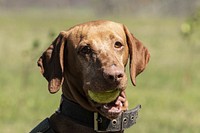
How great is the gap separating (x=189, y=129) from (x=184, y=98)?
3.88 m

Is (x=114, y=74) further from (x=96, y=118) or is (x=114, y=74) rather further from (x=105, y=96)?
(x=96, y=118)

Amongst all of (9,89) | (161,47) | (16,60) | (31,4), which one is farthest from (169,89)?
(31,4)

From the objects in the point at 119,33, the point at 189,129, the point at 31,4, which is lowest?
the point at 189,129

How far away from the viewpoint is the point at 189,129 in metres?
9.94

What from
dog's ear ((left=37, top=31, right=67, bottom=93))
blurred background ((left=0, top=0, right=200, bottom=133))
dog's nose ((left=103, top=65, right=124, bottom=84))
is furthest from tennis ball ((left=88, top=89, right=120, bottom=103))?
blurred background ((left=0, top=0, right=200, bottom=133))

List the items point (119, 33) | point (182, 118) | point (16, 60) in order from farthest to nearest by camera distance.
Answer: point (16, 60) → point (182, 118) → point (119, 33)

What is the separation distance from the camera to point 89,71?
16.7 feet

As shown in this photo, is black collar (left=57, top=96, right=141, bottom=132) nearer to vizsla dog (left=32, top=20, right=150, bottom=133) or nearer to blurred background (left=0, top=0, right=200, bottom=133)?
vizsla dog (left=32, top=20, right=150, bottom=133)

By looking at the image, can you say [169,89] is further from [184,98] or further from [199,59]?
[199,59]

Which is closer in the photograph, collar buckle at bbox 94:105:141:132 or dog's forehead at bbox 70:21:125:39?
collar buckle at bbox 94:105:141:132

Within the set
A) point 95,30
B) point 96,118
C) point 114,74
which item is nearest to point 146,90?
point 95,30

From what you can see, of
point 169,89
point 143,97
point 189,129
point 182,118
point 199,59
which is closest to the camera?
point 189,129

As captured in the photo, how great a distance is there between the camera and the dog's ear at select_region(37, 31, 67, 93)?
5.18m

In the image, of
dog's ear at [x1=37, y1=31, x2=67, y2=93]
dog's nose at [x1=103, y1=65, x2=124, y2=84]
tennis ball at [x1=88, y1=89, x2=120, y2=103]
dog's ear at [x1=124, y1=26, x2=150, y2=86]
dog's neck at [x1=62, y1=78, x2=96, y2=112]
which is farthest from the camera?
dog's ear at [x1=124, y1=26, x2=150, y2=86]
